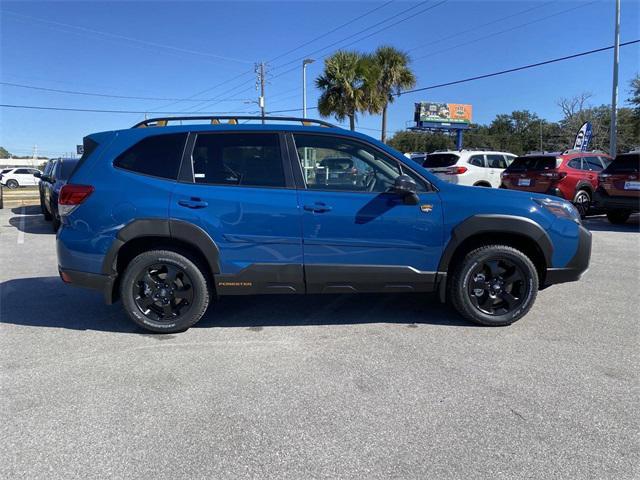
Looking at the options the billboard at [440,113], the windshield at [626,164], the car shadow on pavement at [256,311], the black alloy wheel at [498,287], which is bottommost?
the car shadow on pavement at [256,311]

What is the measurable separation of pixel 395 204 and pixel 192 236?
5.75 ft

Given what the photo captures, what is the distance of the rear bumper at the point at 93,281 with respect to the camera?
4137 millimetres

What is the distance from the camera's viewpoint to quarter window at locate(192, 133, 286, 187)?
163 inches

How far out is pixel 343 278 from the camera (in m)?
4.15

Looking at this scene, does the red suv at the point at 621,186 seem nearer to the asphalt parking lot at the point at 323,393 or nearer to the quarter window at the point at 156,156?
the asphalt parking lot at the point at 323,393

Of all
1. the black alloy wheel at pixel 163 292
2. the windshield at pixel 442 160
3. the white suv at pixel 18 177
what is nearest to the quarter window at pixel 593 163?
the windshield at pixel 442 160

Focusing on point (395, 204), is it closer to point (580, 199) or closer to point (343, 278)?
point (343, 278)

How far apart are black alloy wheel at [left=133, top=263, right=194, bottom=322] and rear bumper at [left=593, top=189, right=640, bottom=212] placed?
10.2 metres

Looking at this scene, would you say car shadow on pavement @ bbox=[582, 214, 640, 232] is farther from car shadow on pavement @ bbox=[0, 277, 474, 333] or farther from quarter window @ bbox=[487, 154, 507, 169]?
car shadow on pavement @ bbox=[0, 277, 474, 333]

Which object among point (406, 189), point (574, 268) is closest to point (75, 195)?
point (406, 189)

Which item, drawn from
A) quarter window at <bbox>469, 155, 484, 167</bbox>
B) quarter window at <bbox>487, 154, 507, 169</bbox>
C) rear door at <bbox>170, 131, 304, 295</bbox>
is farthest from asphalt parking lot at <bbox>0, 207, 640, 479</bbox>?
quarter window at <bbox>487, 154, 507, 169</bbox>

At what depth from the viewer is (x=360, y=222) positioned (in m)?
4.04

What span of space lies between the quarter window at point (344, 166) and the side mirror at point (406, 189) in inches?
4.6

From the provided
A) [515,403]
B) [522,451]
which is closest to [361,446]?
[522,451]
